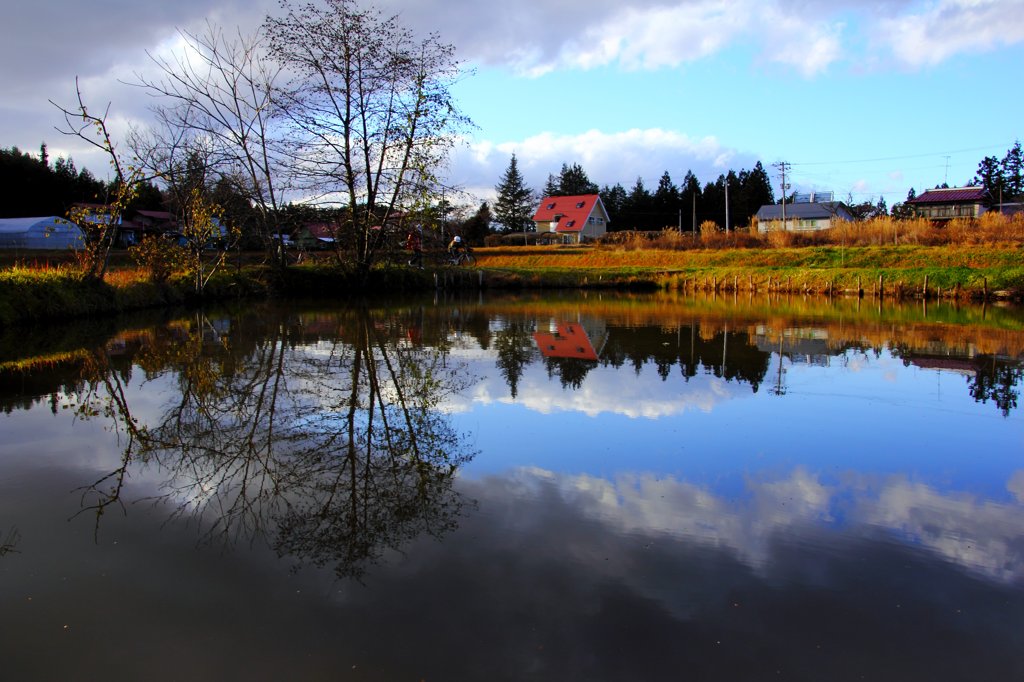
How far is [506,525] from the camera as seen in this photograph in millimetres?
4180

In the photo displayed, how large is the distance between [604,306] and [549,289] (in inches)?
379

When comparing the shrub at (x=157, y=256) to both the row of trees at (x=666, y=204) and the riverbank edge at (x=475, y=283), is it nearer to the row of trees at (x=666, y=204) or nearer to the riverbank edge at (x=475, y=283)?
the riverbank edge at (x=475, y=283)

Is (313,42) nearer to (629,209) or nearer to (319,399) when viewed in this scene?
(319,399)

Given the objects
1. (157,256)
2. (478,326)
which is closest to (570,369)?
(478,326)

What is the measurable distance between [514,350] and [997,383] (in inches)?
273

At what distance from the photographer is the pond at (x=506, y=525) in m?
2.91

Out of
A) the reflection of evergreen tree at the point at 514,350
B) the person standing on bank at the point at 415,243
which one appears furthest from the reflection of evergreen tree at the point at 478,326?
the person standing on bank at the point at 415,243

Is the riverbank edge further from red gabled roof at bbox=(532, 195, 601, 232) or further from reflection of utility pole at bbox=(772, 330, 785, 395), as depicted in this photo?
red gabled roof at bbox=(532, 195, 601, 232)

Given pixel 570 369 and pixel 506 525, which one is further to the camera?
pixel 570 369

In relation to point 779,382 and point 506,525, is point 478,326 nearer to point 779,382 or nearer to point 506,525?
point 779,382

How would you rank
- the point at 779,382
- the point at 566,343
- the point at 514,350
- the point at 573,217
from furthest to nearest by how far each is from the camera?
the point at 573,217 < the point at 566,343 < the point at 514,350 < the point at 779,382

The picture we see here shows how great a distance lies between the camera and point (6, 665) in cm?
277

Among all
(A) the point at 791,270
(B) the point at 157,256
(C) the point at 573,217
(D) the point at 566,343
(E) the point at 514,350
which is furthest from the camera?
(C) the point at 573,217

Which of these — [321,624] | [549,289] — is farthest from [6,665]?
[549,289]
